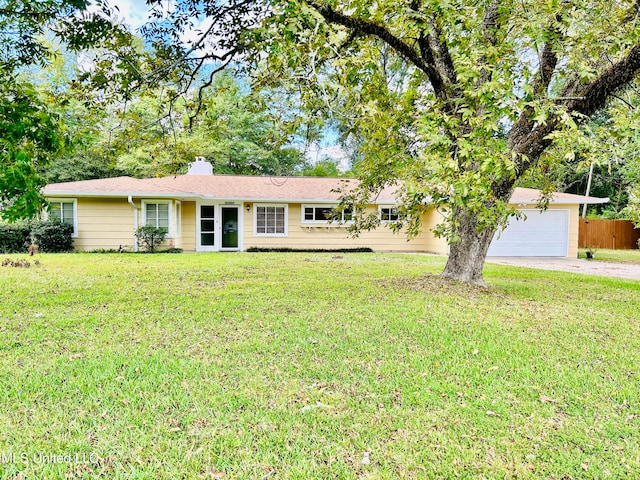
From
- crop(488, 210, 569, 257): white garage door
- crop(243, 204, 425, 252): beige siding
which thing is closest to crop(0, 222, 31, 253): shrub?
crop(243, 204, 425, 252): beige siding

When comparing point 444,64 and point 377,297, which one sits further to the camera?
point 444,64

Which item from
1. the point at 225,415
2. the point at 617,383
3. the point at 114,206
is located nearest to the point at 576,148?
the point at 617,383

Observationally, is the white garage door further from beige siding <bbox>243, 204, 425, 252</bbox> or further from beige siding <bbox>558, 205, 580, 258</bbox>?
beige siding <bbox>243, 204, 425, 252</bbox>

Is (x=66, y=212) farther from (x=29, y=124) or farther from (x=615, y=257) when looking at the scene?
(x=615, y=257)

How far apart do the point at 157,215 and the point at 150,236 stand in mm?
875

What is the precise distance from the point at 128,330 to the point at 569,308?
6.05 metres

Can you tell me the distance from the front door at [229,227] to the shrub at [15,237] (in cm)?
647

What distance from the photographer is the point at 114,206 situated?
14188 millimetres

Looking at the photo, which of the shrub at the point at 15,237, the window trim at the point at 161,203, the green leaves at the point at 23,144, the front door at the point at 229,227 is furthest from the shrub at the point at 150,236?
the green leaves at the point at 23,144

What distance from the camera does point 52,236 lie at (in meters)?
13.2

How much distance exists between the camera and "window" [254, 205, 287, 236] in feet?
51.2

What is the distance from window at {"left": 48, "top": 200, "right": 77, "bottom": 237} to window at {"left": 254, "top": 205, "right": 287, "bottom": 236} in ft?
21.3

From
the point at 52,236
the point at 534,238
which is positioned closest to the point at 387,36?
the point at 534,238

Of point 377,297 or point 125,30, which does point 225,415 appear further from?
point 125,30
